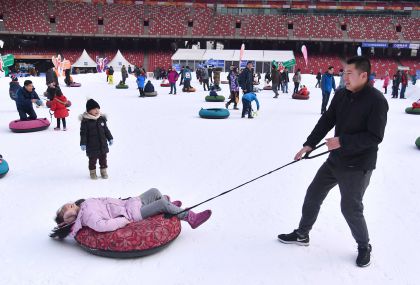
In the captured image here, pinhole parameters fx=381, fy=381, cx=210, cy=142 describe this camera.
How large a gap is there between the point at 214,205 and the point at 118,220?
1451 millimetres

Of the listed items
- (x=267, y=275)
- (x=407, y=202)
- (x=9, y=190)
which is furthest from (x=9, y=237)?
(x=407, y=202)

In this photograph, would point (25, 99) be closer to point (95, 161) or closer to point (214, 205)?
point (95, 161)

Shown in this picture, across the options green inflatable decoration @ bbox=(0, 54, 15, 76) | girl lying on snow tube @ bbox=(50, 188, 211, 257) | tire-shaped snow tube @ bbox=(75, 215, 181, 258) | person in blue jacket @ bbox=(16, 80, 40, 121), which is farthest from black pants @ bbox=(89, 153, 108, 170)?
green inflatable decoration @ bbox=(0, 54, 15, 76)

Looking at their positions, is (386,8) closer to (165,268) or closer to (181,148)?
(181,148)

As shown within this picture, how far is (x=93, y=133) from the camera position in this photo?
5195mm

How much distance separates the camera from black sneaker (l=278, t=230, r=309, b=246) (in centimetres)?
348

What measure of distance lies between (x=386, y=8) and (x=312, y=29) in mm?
9076

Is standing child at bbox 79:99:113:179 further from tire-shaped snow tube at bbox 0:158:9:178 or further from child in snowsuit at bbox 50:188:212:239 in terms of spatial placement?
child in snowsuit at bbox 50:188:212:239

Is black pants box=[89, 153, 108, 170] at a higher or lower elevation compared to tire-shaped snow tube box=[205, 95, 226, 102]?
lower

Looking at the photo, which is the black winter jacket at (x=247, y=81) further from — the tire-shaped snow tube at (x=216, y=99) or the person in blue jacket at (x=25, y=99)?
the person in blue jacket at (x=25, y=99)

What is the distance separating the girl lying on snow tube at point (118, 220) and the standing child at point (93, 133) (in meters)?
1.84

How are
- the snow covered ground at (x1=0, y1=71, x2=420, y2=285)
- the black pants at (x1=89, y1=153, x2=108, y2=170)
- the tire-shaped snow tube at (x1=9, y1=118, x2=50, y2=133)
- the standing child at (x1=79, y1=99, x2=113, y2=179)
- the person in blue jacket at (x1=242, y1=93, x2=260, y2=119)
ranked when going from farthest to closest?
1. the person in blue jacket at (x1=242, y1=93, x2=260, y2=119)
2. the tire-shaped snow tube at (x1=9, y1=118, x2=50, y2=133)
3. the black pants at (x1=89, y1=153, x2=108, y2=170)
4. the standing child at (x1=79, y1=99, x2=113, y2=179)
5. the snow covered ground at (x1=0, y1=71, x2=420, y2=285)

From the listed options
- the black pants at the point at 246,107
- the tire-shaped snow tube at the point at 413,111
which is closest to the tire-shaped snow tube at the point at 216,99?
the black pants at the point at 246,107

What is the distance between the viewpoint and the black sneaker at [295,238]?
3.48 m
